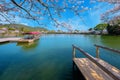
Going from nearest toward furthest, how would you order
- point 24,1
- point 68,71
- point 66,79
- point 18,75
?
1. point 24,1
2. point 66,79
3. point 18,75
4. point 68,71

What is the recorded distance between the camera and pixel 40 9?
3.17m

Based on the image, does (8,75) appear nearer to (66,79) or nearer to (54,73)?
(54,73)

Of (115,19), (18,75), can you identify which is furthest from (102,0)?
(18,75)

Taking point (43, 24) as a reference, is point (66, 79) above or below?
below

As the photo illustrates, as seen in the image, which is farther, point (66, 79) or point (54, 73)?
point (54, 73)

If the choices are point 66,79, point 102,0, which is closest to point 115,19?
point 102,0

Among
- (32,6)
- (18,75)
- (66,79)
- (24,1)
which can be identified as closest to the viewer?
(24,1)

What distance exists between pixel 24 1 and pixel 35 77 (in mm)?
3455

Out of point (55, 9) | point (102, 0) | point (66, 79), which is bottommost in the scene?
point (66, 79)

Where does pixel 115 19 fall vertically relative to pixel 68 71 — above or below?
above

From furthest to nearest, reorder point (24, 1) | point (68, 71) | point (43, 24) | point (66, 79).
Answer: point (68, 71) < point (66, 79) < point (43, 24) < point (24, 1)

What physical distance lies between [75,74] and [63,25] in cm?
319

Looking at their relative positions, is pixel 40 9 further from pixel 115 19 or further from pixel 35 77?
pixel 115 19

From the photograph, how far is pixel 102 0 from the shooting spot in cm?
701
